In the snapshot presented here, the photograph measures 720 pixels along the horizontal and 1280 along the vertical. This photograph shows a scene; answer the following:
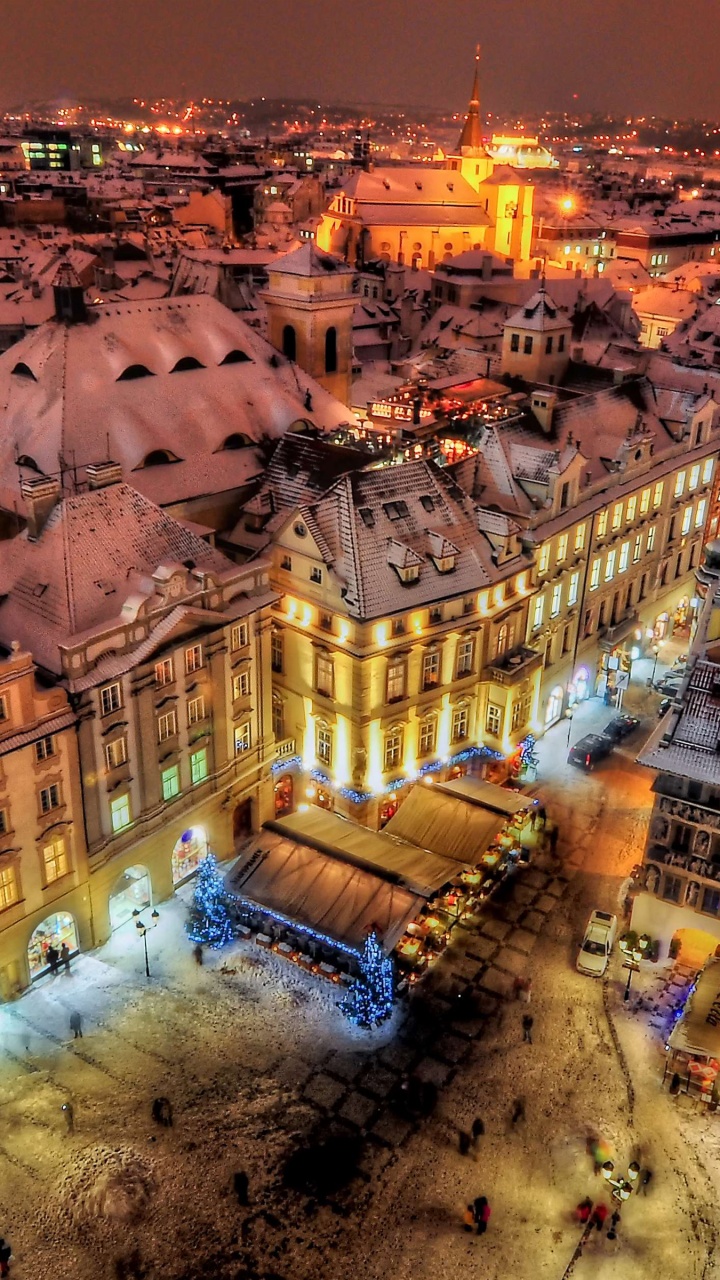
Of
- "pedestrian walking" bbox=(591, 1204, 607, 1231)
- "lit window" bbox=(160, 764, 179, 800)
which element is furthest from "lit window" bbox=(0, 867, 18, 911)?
"pedestrian walking" bbox=(591, 1204, 607, 1231)

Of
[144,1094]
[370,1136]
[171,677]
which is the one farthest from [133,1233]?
[171,677]

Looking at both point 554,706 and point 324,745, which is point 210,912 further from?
point 554,706

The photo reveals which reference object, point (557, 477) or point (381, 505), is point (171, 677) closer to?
point (381, 505)

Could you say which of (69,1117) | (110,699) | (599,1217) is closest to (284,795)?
(110,699)

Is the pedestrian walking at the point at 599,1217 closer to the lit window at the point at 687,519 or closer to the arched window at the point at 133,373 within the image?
the arched window at the point at 133,373

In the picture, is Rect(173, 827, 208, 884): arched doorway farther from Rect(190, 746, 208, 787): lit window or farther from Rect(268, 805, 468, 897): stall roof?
Rect(268, 805, 468, 897): stall roof

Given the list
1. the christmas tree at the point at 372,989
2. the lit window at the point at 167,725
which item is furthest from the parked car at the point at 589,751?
the lit window at the point at 167,725
